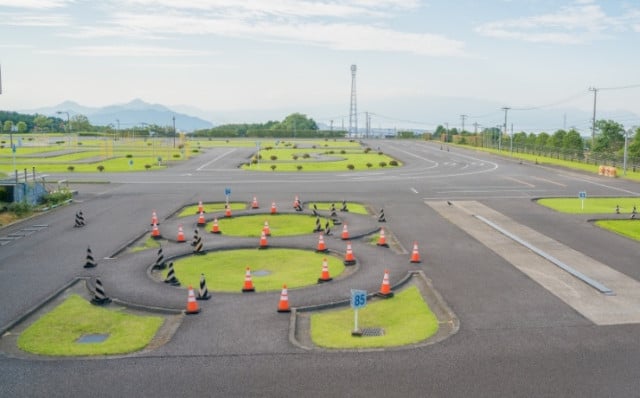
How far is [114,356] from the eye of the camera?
13.2m

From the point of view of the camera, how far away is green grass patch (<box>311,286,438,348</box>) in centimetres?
1405

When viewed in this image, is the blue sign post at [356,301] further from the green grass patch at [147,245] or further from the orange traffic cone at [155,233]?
the orange traffic cone at [155,233]

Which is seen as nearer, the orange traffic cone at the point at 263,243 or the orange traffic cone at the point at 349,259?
the orange traffic cone at the point at 349,259

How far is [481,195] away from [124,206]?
80.1ft

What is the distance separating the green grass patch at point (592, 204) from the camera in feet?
114

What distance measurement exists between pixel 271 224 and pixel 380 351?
672 inches

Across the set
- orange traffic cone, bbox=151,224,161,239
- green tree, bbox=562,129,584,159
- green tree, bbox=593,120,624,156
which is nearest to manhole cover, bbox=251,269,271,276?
orange traffic cone, bbox=151,224,161,239

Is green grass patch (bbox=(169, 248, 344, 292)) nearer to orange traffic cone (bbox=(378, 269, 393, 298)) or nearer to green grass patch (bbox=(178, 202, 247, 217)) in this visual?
orange traffic cone (bbox=(378, 269, 393, 298))

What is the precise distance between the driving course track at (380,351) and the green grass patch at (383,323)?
2.23 feet

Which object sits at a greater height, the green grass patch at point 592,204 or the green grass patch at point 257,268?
the green grass patch at point 592,204

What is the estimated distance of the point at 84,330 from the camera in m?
15.1

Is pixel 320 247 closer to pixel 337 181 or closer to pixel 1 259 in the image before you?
pixel 1 259

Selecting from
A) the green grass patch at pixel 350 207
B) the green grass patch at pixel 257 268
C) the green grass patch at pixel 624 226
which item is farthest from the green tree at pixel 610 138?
the green grass patch at pixel 257 268

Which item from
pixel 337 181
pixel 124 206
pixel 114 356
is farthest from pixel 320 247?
Result: pixel 337 181
